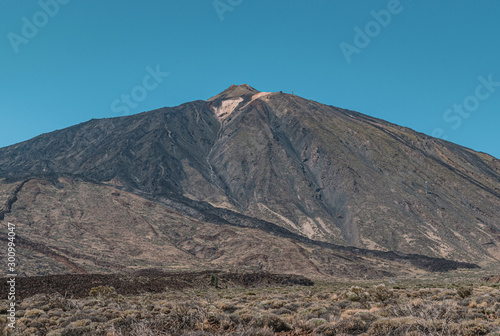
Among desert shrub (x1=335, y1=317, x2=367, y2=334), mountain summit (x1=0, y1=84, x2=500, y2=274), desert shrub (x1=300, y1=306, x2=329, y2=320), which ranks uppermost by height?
mountain summit (x1=0, y1=84, x2=500, y2=274)

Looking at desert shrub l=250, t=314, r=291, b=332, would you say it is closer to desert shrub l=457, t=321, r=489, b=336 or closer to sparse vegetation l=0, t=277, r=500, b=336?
sparse vegetation l=0, t=277, r=500, b=336

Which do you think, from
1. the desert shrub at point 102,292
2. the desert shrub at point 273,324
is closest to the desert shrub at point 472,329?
the desert shrub at point 273,324

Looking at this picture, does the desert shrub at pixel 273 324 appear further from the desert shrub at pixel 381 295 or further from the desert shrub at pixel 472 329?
the desert shrub at pixel 381 295

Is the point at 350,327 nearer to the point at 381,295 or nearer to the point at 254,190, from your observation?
the point at 381,295

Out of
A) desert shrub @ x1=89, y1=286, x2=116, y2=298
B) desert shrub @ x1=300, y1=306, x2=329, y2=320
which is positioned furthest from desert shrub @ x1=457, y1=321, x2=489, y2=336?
desert shrub @ x1=89, y1=286, x2=116, y2=298

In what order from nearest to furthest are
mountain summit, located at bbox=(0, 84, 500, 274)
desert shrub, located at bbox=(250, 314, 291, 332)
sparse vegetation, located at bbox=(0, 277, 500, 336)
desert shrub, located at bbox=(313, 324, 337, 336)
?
sparse vegetation, located at bbox=(0, 277, 500, 336), desert shrub, located at bbox=(313, 324, 337, 336), desert shrub, located at bbox=(250, 314, 291, 332), mountain summit, located at bbox=(0, 84, 500, 274)

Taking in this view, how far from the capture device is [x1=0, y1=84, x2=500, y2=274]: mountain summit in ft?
297

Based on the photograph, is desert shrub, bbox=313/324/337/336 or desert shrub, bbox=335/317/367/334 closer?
A: desert shrub, bbox=313/324/337/336

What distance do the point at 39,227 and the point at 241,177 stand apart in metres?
74.7

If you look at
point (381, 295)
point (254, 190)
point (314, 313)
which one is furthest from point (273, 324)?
point (254, 190)

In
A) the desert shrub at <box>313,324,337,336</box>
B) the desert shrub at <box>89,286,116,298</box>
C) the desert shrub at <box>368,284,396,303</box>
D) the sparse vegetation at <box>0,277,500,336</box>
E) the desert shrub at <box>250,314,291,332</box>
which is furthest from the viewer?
the desert shrub at <box>89,286,116,298</box>

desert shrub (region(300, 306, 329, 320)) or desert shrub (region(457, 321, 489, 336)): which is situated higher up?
desert shrub (region(457, 321, 489, 336))

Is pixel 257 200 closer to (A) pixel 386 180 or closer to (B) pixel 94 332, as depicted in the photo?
(A) pixel 386 180

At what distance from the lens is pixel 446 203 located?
133 metres
